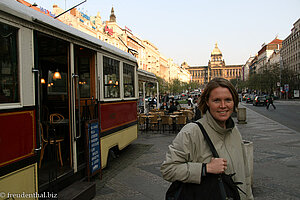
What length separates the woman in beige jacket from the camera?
1804mm

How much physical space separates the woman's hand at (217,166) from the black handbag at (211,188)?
55 millimetres

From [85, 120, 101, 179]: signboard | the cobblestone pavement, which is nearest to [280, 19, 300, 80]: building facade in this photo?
the cobblestone pavement

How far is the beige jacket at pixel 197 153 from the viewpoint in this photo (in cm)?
182

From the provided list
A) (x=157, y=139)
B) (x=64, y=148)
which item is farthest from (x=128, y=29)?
(x=64, y=148)

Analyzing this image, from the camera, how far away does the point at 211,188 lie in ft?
5.87

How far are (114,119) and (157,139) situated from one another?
4861mm

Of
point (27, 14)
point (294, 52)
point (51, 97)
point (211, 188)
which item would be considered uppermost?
point (294, 52)

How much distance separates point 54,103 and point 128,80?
93.8 inches

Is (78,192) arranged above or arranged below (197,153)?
below

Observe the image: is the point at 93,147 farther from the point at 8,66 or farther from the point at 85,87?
the point at 8,66

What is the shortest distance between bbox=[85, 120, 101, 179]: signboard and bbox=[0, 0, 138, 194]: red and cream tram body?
168 millimetres

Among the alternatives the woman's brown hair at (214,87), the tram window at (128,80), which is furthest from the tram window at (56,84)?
the woman's brown hair at (214,87)

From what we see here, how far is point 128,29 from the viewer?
74312 mm

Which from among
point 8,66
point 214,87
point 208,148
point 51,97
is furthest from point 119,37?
point 208,148
